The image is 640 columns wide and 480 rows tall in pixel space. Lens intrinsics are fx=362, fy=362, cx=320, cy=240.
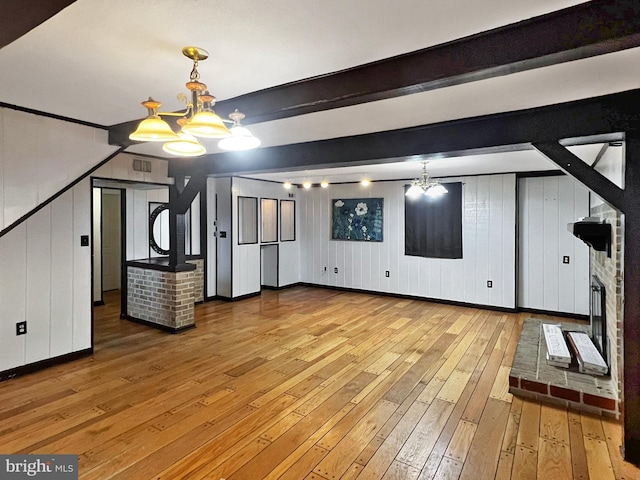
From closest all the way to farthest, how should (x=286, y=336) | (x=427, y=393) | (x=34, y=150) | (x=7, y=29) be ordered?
(x=7, y=29)
(x=34, y=150)
(x=427, y=393)
(x=286, y=336)

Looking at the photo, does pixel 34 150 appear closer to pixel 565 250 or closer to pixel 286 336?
pixel 286 336

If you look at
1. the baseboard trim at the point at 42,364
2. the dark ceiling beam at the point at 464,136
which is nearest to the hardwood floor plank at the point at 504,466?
the dark ceiling beam at the point at 464,136

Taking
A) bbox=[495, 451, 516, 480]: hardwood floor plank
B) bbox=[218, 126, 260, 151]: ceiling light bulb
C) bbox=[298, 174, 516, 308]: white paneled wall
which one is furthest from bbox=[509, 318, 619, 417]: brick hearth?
bbox=[218, 126, 260, 151]: ceiling light bulb

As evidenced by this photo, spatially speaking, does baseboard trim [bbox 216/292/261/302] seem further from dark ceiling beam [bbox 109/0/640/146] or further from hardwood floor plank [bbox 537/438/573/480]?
hardwood floor plank [bbox 537/438/573/480]

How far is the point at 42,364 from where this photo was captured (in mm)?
3699

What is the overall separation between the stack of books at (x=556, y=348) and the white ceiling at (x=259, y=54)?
242 centimetres

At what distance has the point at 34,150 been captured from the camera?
303 cm

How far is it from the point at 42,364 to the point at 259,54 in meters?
3.82

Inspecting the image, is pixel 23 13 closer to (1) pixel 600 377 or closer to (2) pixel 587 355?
(1) pixel 600 377

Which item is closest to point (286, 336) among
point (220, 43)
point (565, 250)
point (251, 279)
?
point (251, 279)

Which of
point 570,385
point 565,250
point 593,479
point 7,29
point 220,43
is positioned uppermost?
point 220,43

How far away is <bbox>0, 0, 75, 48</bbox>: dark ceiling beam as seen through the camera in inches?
43.1

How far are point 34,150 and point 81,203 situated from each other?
111 cm

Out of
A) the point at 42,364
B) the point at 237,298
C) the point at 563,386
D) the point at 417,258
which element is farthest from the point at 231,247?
the point at 563,386
